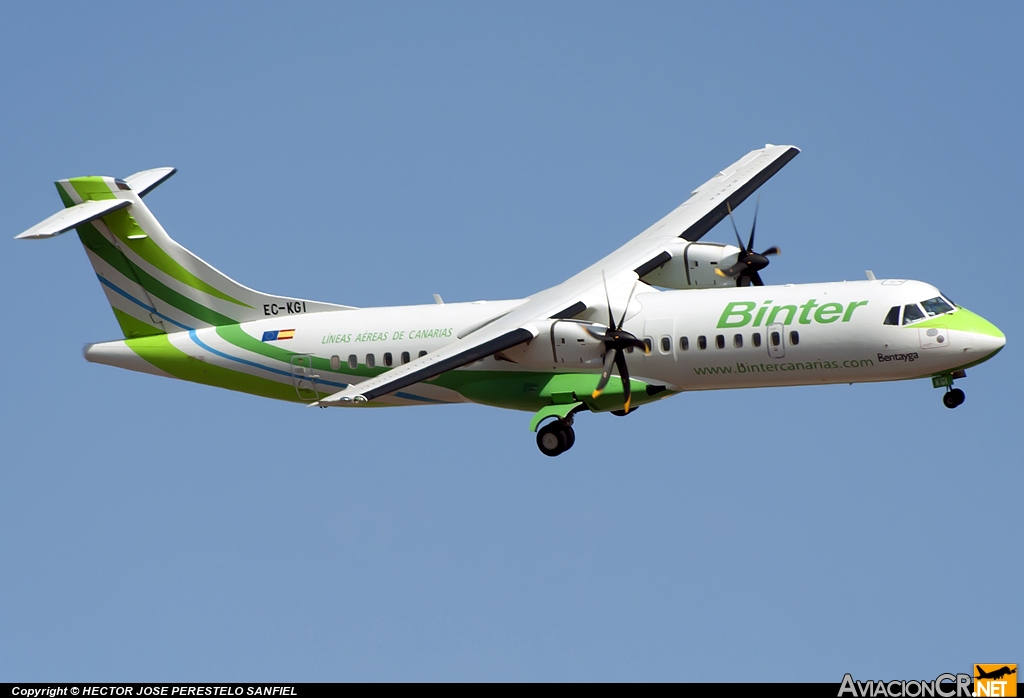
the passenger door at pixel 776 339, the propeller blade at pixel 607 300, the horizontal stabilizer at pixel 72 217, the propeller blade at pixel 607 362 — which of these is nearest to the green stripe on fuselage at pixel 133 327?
the horizontal stabilizer at pixel 72 217

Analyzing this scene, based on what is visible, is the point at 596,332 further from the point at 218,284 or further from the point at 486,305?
the point at 218,284

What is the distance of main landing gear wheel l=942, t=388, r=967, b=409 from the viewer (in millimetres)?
36344

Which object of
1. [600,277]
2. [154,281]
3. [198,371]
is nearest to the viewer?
[600,277]

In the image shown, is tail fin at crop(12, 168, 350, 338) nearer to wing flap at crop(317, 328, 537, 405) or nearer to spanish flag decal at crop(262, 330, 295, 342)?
spanish flag decal at crop(262, 330, 295, 342)

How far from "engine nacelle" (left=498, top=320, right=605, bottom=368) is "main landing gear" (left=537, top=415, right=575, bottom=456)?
4.76 feet

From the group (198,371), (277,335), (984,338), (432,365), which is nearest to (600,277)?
→ (432,365)

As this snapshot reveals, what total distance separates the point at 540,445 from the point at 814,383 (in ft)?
21.4

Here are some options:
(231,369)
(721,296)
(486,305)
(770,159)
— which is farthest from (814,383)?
(231,369)

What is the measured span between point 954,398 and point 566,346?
29.5ft

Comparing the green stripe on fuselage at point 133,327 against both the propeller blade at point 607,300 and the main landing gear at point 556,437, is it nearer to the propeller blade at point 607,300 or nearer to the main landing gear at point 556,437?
the main landing gear at point 556,437

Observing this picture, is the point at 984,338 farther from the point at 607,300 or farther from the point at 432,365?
the point at 432,365

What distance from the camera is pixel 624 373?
36.0m

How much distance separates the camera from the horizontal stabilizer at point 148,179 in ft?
136

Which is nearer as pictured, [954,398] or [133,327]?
[954,398]
